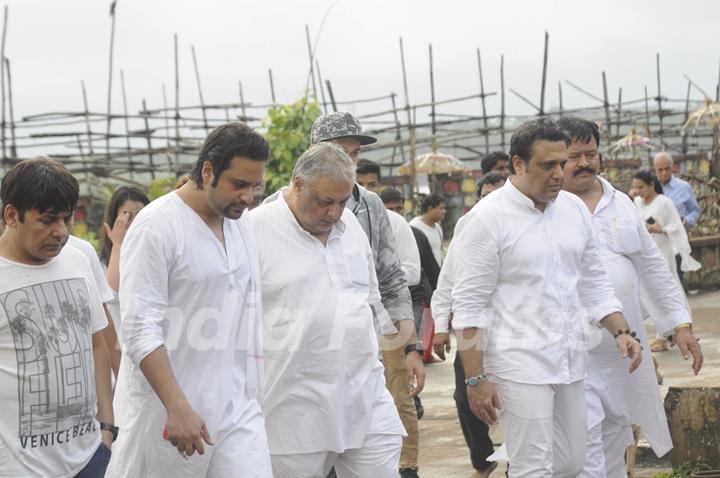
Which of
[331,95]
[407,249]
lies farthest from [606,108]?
[407,249]

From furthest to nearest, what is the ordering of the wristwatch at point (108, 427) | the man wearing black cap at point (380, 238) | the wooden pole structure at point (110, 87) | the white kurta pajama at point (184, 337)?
1. the wooden pole structure at point (110, 87)
2. the man wearing black cap at point (380, 238)
3. the wristwatch at point (108, 427)
4. the white kurta pajama at point (184, 337)

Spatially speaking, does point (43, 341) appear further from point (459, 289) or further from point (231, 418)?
point (459, 289)

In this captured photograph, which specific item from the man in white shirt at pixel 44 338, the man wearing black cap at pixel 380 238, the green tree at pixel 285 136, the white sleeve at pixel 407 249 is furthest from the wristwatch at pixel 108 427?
the green tree at pixel 285 136

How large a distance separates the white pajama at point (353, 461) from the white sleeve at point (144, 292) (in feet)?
3.76

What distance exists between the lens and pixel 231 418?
187 inches

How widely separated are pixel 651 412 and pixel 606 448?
0.31 metres

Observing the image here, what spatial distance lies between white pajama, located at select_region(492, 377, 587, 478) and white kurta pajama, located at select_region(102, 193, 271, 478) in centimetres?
166

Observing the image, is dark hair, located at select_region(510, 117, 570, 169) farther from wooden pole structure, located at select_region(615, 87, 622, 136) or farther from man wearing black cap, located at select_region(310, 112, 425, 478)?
wooden pole structure, located at select_region(615, 87, 622, 136)

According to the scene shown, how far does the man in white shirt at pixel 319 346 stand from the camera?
5.53m

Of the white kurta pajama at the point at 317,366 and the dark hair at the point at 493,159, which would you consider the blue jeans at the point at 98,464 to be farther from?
the dark hair at the point at 493,159

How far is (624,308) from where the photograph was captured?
7090 mm

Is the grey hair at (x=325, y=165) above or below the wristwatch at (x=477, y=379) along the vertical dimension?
above

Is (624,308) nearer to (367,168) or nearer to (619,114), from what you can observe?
(367,168)

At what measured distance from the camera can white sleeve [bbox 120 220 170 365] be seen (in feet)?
15.0
